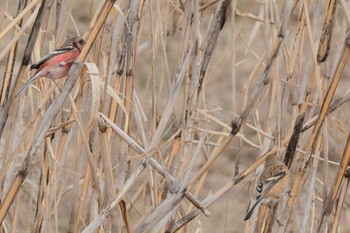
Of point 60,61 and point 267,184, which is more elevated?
point 60,61

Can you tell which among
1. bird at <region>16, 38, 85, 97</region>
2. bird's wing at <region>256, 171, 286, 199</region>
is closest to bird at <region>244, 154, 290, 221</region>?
bird's wing at <region>256, 171, 286, 199</region>

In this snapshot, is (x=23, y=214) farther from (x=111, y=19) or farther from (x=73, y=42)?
(x=73, y=42)

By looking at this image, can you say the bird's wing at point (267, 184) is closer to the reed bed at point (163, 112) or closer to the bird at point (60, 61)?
the reed bed at point (163, 112)

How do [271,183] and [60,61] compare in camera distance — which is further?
[271,183]

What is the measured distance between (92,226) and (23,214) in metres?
2.11

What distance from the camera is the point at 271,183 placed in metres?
1.34

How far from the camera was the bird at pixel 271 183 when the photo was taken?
4.36 feet

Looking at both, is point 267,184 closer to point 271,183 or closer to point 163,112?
point 271,183

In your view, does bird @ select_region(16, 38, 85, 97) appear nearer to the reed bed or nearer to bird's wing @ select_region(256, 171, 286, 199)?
the reed bed

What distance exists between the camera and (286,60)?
4.75ft

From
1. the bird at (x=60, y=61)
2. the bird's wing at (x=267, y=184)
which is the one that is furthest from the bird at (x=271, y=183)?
the bird at (x=60, y=61)

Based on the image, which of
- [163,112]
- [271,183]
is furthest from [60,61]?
[271,183]

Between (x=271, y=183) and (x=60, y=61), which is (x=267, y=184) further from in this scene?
(x=60, y=61)

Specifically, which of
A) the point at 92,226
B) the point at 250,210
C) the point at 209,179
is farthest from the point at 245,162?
the point at 92,226
